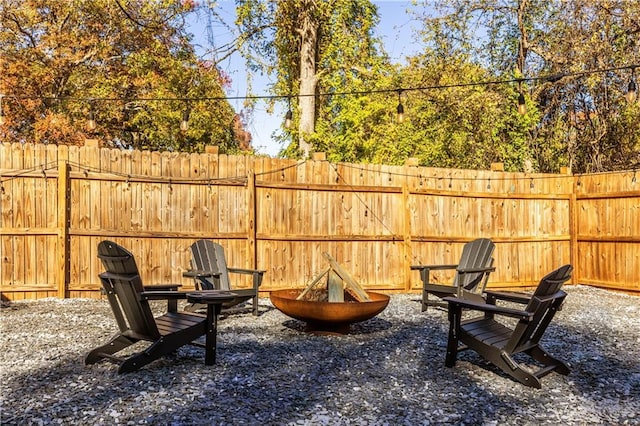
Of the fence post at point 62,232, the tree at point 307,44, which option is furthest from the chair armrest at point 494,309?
the tree at point 307,44

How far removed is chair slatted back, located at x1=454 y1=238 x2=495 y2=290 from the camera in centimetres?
596

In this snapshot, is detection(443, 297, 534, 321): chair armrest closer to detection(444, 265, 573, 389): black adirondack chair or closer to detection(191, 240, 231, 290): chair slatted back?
detection(444, 265, 573, 389): black adirondack chair

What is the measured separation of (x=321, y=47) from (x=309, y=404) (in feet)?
36.1

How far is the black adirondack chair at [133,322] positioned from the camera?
3385 mm

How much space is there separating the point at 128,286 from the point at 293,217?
3.80m

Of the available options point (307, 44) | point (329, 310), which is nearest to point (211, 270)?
point (329, 310)

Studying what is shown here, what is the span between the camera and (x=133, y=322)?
354 cm

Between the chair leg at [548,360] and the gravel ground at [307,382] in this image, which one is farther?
the chair leg at [548,360]

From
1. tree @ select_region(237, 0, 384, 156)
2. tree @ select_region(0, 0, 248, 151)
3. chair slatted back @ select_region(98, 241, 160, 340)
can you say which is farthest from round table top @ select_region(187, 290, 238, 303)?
tree @ select_region(0, 0, 248, 151)

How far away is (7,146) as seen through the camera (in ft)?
20.0

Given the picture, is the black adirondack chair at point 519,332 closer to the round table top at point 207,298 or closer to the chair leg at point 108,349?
the round table top at point 207,298

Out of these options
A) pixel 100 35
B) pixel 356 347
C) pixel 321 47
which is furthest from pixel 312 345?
pixel 100 35

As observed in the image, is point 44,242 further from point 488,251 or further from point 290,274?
point 488,251

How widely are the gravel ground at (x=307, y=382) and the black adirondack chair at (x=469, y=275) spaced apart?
2.58 ft
